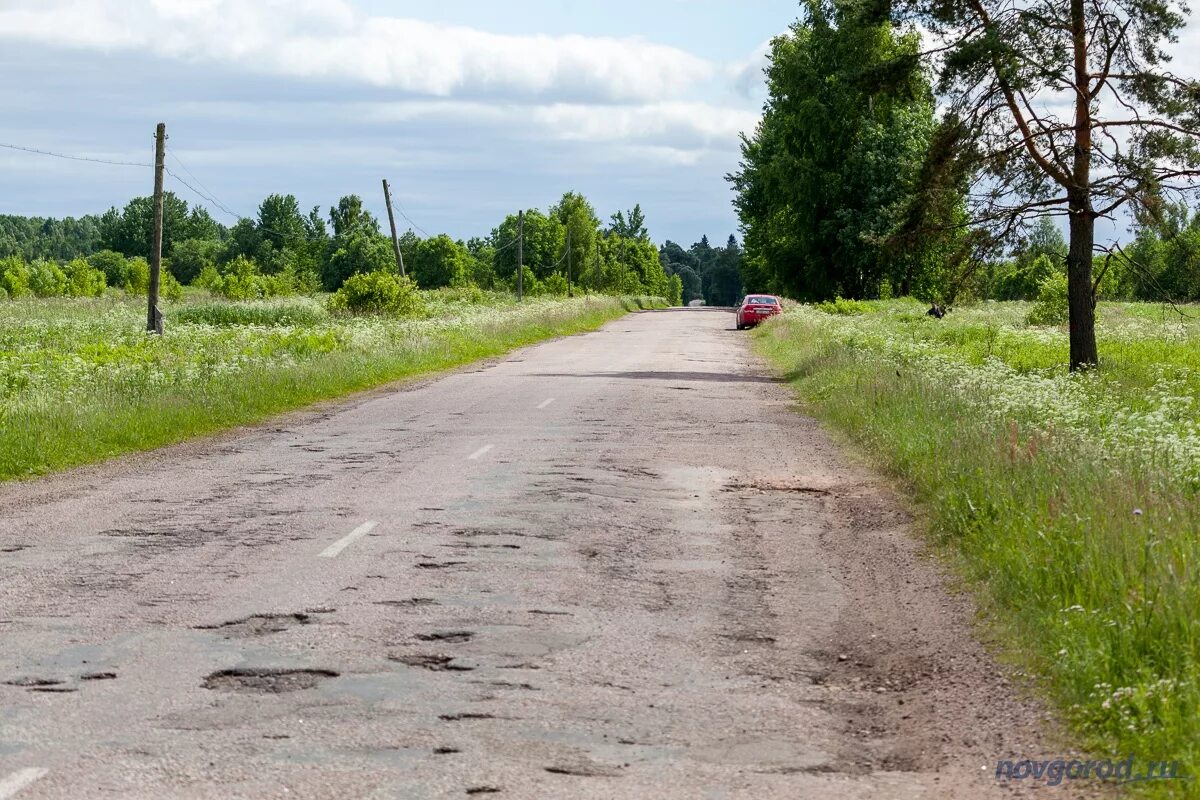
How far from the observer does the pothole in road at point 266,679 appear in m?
6.07

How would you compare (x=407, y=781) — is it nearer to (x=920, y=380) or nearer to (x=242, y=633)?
(x=242, y=633)

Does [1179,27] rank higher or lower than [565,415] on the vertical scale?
higher

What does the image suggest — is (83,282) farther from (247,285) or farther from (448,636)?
(448,636)

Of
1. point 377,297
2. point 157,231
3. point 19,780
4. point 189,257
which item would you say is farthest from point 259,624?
point 189,257

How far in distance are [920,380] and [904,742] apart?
1330 cm

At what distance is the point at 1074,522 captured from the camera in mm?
8203

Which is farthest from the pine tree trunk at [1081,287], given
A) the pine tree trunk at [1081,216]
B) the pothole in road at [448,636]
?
the pothole in road at [448,636]

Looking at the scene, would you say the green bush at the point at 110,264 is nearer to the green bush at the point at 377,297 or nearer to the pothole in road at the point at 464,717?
the green bush at the point at 377,297

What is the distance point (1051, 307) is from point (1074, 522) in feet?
137

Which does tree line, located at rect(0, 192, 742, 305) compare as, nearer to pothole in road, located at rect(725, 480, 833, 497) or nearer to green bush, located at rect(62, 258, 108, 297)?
green bush, located at rect(62, 258, 108, 297)

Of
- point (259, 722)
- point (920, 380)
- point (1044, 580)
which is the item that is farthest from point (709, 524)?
point (920, 380)

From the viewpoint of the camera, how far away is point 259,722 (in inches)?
220

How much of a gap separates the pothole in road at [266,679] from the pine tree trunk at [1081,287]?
816 inches

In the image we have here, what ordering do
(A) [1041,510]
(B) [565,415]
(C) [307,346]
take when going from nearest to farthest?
(A) [1041,510], (B) [565,415], (C) [307,346]
